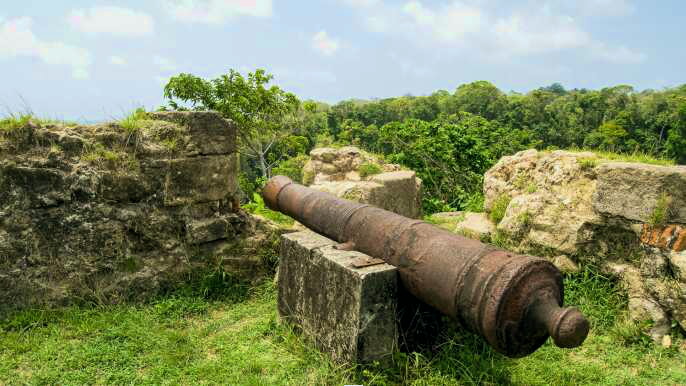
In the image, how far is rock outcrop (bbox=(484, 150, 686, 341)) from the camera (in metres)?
3.80

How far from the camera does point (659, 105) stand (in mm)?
38188

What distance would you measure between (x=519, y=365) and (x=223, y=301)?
2.90 metres

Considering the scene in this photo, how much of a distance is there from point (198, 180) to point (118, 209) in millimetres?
836

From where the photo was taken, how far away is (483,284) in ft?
8.52

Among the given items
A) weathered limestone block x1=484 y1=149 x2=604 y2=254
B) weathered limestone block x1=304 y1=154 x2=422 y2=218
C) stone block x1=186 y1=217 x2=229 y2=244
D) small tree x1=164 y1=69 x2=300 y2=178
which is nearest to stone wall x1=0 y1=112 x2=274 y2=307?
stone block x1=186 y1=217 x2=229 y2=244

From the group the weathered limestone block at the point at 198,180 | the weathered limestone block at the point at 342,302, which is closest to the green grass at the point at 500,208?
the weathered limestone block at the point at 342,302

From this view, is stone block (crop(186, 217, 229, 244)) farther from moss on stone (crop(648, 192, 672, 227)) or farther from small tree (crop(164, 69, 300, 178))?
small tree (crop(164, 69, 300, 178))

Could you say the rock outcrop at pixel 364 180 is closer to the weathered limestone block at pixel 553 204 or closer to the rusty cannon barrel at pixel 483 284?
the weathered limestone block at pixel 553 204

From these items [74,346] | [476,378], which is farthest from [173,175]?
[476,378]

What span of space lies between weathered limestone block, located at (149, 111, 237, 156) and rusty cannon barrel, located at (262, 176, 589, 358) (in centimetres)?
232

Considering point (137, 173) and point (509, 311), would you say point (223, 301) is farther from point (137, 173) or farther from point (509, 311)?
point (509, 311)

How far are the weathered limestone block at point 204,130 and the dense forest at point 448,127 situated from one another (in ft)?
15.2

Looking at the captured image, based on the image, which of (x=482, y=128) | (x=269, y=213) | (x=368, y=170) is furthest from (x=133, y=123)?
(x=482, y=128)

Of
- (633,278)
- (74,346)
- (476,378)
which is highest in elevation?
(633,278)
